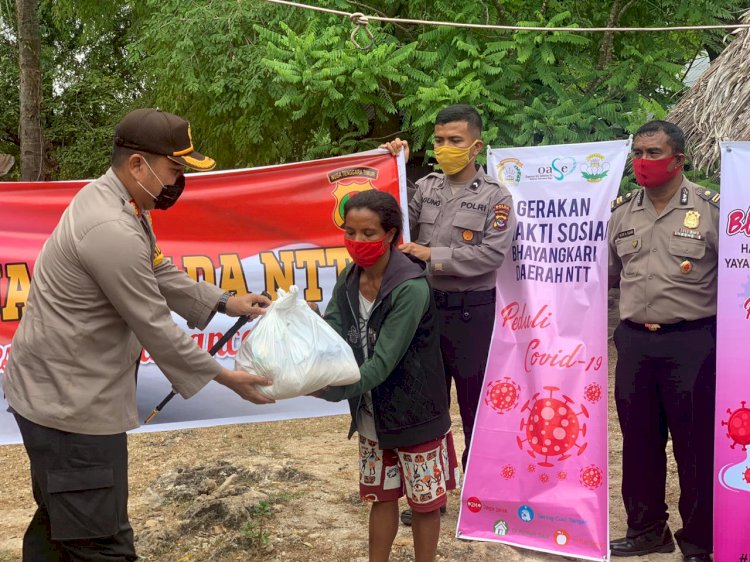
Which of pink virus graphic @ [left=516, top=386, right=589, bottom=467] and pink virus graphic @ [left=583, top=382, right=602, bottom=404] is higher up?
pink virus graphic @ [left=583, top=382, right=602, bottom=404]

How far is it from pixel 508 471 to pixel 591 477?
1.37 feet

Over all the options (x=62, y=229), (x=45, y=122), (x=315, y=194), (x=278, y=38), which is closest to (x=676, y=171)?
(x=315, y=194)

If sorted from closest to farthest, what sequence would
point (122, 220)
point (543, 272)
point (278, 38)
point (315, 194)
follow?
point (122, 220) → point (543, 272) → point (315, 194) → point (278, 38)

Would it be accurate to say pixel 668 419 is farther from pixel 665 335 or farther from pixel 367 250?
pixel 367 250

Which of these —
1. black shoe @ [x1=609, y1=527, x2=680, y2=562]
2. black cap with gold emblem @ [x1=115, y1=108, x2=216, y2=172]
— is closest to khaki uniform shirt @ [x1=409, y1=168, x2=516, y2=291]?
black shoe @ [x1=609, y1=527, x2=680, y2=562]

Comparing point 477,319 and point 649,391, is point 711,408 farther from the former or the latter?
point 477,319

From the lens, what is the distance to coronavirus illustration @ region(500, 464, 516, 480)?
14.9 feet

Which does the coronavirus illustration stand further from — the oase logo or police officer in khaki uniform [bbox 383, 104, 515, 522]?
the oase logo

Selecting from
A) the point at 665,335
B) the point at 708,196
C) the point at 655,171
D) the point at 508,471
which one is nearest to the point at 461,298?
the point at 508,471

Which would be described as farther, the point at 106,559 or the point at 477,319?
the point at 477,319

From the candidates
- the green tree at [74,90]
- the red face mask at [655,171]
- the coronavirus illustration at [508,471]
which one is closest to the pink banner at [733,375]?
the red face mask at [655,171]

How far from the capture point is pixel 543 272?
4.55m

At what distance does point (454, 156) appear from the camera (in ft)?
15.2

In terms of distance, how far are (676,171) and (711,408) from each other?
1130 millimetres
